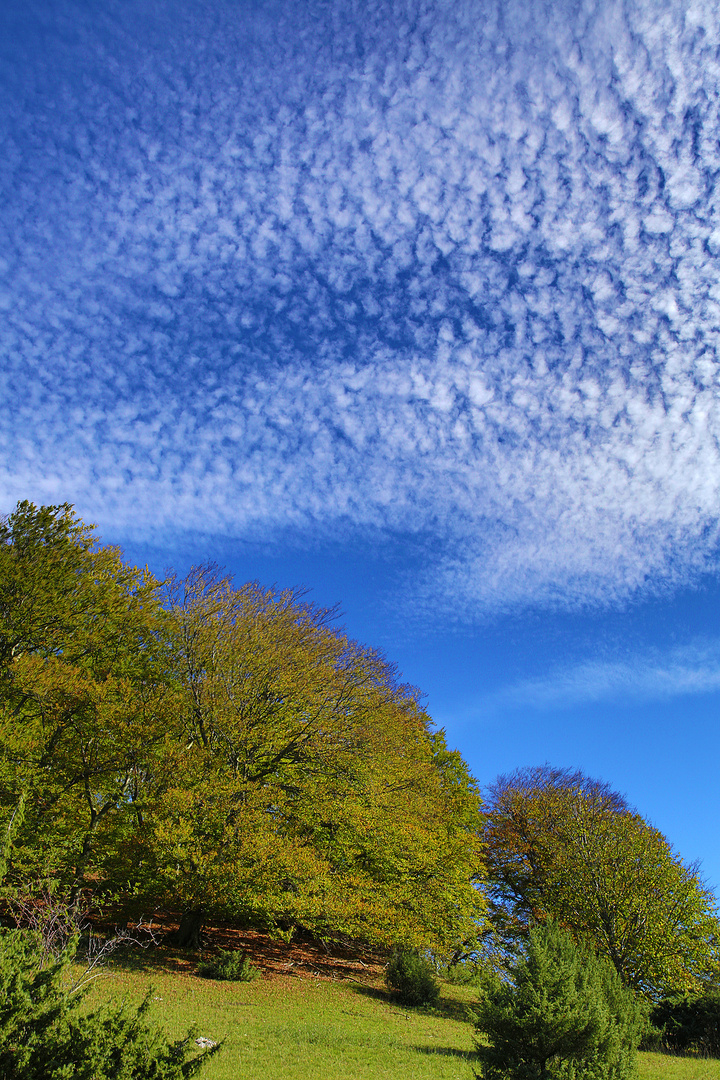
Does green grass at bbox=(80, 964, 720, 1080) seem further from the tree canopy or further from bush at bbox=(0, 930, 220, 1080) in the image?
bush at bbox=(0, 930, 220, 1080)

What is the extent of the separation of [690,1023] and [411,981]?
1159cm

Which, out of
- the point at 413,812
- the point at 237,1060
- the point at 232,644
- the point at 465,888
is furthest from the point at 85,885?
the point at 465,888

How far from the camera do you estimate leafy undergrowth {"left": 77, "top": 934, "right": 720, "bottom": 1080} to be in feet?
34.1

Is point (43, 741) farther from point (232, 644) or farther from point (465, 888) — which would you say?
point (465, 888)

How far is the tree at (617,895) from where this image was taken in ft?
72.5

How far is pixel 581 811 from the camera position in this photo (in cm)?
2720

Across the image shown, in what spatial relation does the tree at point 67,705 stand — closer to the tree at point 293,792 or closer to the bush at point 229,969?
the tree at point 293,792

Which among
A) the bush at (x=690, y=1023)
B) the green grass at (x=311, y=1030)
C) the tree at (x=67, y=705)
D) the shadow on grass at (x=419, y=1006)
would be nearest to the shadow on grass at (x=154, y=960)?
the green grass at (x=311, y=1030)

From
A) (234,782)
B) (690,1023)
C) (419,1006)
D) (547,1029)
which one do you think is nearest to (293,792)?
(234,782)

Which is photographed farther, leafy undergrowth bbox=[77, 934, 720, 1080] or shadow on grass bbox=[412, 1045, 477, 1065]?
shadow on grass bbox=[412, 1045, 477, 1065]

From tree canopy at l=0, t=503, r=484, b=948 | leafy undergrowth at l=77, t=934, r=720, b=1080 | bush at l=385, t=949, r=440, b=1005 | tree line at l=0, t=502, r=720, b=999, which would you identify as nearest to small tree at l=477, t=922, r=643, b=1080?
leafy undergrowth at l=77, t=934, r=720, b=1080

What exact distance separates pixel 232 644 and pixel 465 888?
1249cm

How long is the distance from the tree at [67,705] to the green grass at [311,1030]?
3.69 meters

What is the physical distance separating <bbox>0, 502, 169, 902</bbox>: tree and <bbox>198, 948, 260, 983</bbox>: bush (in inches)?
151
